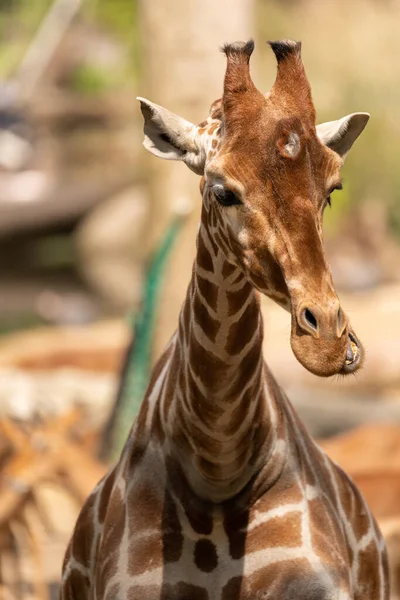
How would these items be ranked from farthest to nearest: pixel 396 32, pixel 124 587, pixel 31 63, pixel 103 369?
1. pixel 396 32
2. pixel 31 63
3. pixel 103 369
4. pixel 124 587

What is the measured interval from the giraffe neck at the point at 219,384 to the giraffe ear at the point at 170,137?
0.43 ft

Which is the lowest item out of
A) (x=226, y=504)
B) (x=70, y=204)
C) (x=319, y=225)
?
(x=226, y=504)

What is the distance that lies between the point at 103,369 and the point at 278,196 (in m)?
6.99

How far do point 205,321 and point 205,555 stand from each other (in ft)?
1.66

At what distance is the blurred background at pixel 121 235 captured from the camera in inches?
208

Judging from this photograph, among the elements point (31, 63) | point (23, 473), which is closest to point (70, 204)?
point (31, 63)

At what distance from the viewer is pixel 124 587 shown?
2529 mm

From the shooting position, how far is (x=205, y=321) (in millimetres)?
2490

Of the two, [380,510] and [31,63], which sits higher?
[31,63]

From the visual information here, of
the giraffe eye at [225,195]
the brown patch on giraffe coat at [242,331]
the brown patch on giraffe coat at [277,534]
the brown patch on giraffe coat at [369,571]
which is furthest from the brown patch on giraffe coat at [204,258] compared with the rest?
the brown patch on giraffe coat at [369,571]

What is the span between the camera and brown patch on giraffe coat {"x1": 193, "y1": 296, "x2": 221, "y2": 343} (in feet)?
8.11

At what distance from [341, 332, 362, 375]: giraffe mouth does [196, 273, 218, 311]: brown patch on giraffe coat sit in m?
0.38

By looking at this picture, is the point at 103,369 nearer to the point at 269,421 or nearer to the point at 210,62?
the point at 210,62

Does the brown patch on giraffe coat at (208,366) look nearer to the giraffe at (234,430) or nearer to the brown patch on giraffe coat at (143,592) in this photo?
the giraffe at (234,430)
